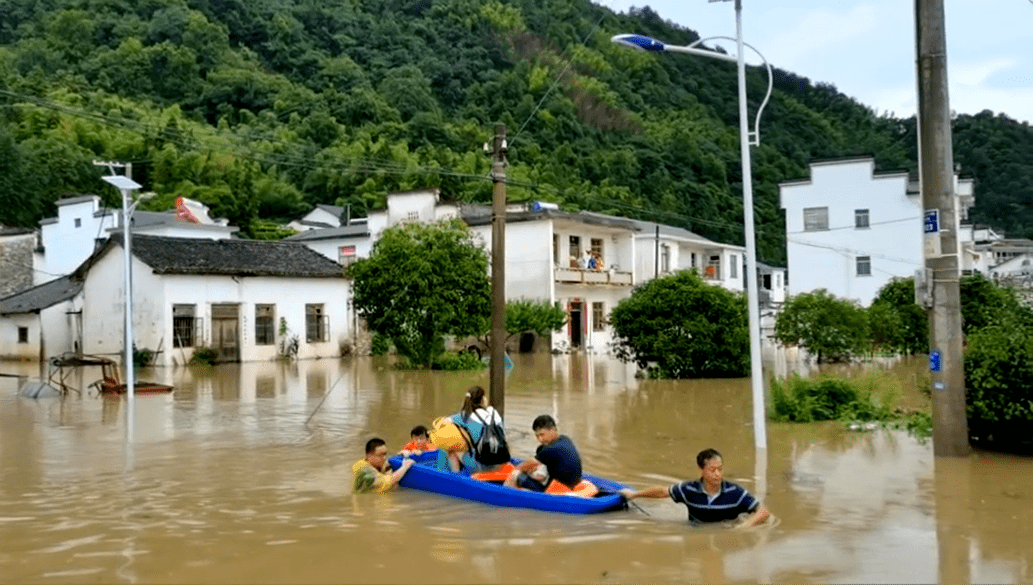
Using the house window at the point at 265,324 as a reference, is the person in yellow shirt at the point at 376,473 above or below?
below

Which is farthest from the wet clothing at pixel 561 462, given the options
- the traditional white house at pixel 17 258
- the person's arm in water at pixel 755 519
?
the traditional white house at pixel 17 258

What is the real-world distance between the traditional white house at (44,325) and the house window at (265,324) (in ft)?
24.1

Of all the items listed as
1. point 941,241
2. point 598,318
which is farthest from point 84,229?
point 941,241

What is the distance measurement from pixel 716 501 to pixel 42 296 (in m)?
41.8

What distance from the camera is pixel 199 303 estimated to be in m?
39.0

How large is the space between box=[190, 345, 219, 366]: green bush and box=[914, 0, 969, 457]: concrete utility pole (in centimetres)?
3077

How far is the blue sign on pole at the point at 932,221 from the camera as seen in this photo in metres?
12.6

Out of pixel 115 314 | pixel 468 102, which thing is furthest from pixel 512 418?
pixel 468 102

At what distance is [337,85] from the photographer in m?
88.6

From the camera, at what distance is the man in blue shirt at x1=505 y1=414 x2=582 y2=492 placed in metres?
10.1

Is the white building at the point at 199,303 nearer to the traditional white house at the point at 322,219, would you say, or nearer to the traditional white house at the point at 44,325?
the traditional white house at the point at 44,325

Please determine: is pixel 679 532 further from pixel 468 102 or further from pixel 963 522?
pixel 468 102

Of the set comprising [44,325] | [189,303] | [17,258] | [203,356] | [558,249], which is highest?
[17,258]

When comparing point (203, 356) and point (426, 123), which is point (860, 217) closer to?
point (203, 356)
